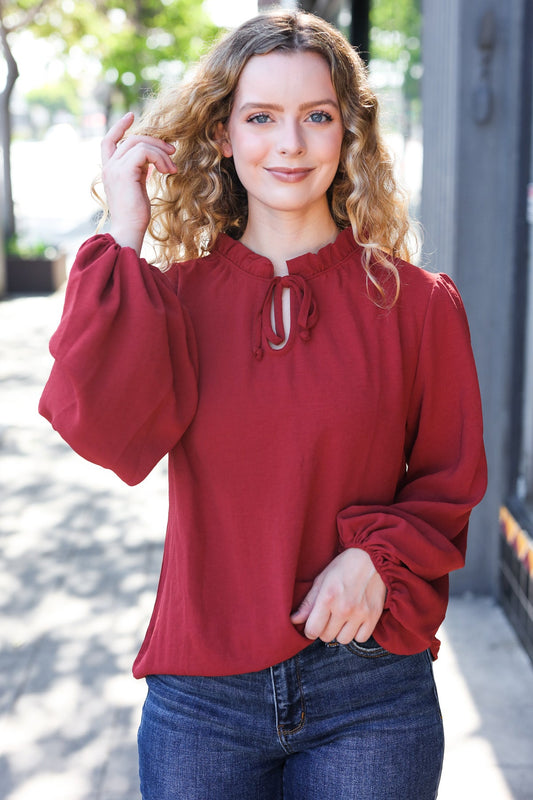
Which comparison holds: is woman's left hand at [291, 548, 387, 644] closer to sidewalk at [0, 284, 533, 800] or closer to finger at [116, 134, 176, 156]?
finger at [116, 134, 176, 156]

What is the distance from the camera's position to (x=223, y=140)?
A: 6.44ft

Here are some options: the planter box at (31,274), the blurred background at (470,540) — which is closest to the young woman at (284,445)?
the blurred background at (470,540)

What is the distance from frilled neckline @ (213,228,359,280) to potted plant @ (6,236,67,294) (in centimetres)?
1199

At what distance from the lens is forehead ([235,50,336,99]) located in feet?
5.78

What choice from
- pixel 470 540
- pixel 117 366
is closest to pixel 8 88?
pixel 470 540

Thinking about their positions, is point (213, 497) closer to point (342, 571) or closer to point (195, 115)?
point (342, 571)

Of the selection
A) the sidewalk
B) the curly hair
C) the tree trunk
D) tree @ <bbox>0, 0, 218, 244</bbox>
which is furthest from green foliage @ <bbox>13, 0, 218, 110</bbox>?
the curly hair

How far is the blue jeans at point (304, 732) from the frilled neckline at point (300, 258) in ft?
2.23

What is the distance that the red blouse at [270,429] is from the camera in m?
1.67

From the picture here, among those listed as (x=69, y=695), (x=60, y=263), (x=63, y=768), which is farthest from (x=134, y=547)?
(x=60, y=263)

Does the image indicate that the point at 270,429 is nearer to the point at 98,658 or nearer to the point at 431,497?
the point at 431,497

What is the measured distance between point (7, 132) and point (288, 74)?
45.7ft

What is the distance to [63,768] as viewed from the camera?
332 cm

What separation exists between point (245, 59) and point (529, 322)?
2.56 metres
